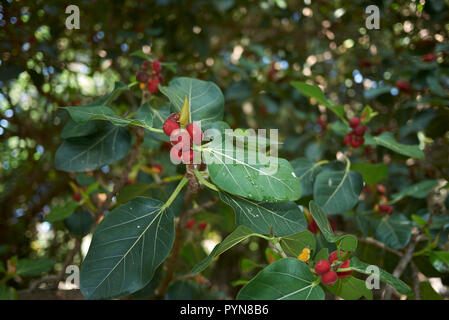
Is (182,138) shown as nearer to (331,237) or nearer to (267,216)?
(267,216)

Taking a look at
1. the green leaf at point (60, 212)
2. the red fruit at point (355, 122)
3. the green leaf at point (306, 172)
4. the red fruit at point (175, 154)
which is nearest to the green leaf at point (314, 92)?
the red fruit at point (355, 122)

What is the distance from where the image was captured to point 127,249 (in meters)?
0.85

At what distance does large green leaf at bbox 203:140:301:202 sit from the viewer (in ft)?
2.52

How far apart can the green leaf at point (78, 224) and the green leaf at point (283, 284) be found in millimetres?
940

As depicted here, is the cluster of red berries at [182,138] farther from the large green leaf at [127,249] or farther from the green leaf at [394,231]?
the green leaf at [394,231]

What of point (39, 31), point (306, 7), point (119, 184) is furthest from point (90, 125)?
point (306, 7)

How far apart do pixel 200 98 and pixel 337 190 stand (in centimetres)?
53

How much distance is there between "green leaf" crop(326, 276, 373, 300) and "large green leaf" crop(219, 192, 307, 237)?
17 centimetres

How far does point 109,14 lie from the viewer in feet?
7.72

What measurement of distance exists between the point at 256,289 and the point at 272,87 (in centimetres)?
189

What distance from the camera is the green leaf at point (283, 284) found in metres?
0.75

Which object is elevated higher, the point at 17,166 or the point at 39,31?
the point at 39,31

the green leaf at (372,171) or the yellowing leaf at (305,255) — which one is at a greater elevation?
the yellowing leaf at (305,255)
